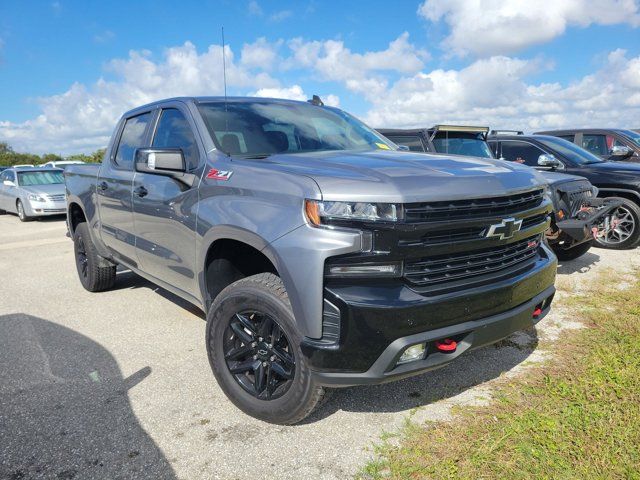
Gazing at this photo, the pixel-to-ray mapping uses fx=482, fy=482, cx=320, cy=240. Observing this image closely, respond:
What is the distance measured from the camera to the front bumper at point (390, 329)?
2141 mm

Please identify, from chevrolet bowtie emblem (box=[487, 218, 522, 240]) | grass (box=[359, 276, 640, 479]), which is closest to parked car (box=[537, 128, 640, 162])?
grass (box=[359, 276, 640, 479])

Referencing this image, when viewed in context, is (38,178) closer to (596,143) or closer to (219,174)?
(219,174)

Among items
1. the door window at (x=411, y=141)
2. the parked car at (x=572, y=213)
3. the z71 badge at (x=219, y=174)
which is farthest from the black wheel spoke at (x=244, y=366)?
the door window at (x=411, y=141)

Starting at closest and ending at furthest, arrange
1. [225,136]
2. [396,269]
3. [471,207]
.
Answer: [396,269] < [471,207] < [225,136]

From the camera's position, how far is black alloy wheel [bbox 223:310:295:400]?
2.53m

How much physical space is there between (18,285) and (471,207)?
5.72 metres

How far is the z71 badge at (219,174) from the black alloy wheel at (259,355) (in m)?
0.80

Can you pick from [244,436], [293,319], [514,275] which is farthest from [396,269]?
[244,436]

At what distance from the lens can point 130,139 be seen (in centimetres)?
437

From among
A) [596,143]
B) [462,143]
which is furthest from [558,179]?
[596,143]

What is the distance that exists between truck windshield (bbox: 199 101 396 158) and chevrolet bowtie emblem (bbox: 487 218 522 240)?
134 centimetres

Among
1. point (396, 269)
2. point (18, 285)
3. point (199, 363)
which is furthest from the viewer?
point (18, 285)

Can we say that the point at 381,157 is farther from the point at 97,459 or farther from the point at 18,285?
the point at 18,285

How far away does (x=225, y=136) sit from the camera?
3.20m
